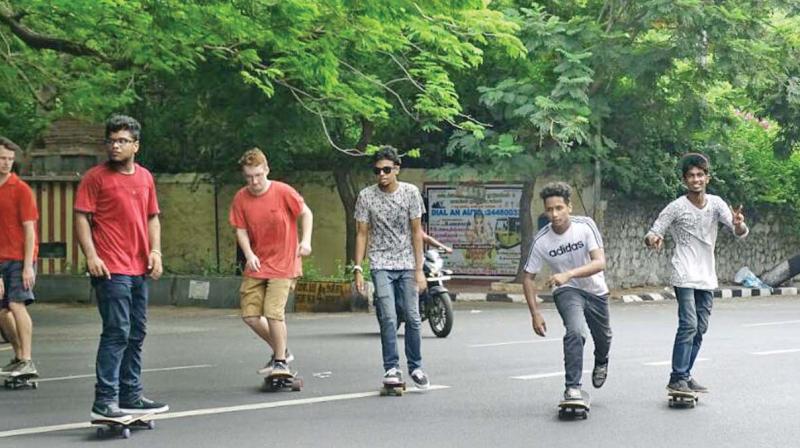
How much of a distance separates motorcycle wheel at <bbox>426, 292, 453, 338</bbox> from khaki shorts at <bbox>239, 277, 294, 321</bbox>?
4.77 m

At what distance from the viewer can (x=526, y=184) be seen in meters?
25.5

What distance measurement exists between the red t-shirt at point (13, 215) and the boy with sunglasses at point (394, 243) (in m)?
2.54

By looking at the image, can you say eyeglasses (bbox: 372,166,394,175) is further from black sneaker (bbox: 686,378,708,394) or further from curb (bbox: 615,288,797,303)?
curb (bbox: 615,288,797,303)

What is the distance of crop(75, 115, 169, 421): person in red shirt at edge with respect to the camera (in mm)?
7965

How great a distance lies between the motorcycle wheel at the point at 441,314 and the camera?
48.6ft

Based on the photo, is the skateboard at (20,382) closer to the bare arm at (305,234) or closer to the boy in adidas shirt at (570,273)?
the bare arm at (305,234)

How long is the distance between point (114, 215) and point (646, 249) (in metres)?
20.2

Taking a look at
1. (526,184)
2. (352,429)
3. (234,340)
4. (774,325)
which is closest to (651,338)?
(774,325)

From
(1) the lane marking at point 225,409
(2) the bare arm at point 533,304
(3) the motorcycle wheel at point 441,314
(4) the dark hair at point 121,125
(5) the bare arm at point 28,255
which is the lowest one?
(1) the lane marking at point 225,409

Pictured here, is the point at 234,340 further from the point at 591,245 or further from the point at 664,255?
the point at 664,255

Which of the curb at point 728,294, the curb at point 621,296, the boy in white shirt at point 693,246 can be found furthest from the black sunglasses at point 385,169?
the curb at point 728,294

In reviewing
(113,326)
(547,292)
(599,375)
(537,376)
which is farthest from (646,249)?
(113,326)

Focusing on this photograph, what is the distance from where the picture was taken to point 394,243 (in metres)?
10.0

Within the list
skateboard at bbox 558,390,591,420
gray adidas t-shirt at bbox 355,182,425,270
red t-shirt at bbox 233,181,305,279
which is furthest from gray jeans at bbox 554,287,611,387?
red t-shirt at bbox 233,181,305,279
